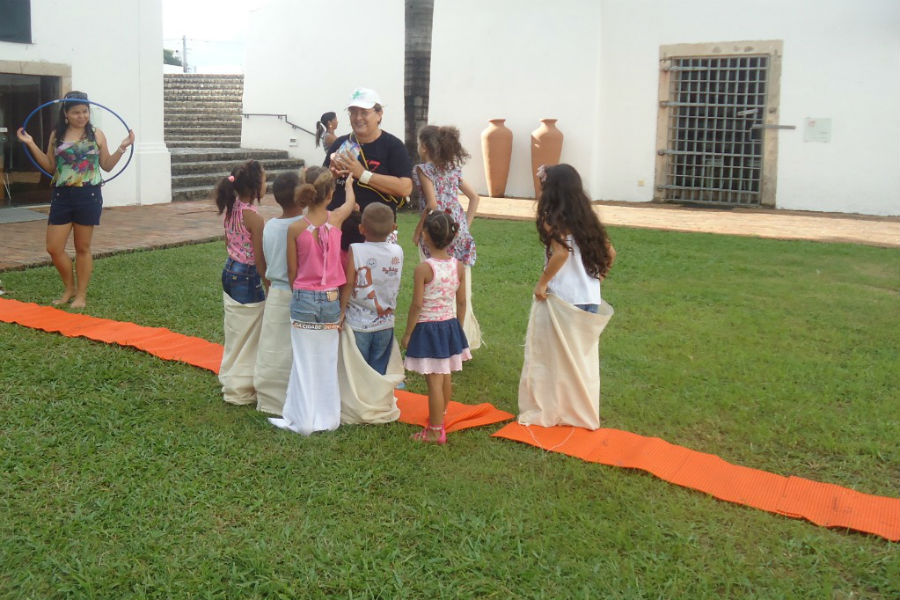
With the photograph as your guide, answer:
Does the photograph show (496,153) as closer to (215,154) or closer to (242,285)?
(215,154)

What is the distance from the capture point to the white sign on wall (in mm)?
12773

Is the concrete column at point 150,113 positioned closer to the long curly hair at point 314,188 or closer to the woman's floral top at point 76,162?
the woman's floral top at point 76,162

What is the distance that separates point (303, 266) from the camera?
3.91m

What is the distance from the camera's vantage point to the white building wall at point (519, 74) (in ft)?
46.6

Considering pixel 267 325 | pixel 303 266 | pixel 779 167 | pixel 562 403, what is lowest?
pixel 562 403

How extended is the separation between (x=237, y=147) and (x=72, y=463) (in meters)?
14.0

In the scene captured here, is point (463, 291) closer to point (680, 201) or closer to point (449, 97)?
point (680, 201)

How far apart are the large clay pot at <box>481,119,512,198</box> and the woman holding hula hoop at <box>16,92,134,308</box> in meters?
9.19

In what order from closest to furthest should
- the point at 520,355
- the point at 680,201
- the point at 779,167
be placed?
the point at 520,355 → the point at 779,167 → the point at 680,201

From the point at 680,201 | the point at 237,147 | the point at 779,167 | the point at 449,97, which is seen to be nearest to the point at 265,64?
the point at 237,147

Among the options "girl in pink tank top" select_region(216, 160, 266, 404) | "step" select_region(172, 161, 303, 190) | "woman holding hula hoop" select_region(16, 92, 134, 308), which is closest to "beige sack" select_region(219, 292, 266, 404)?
"girl in pink tank top" select_region(216, 160, 266, 404)

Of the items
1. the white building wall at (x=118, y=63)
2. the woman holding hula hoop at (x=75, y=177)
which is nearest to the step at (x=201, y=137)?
→ the white building wall at (x=118, y=63)

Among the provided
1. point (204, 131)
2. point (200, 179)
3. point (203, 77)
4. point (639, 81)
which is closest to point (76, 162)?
point (200, 179)

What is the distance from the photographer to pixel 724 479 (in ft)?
11.8
